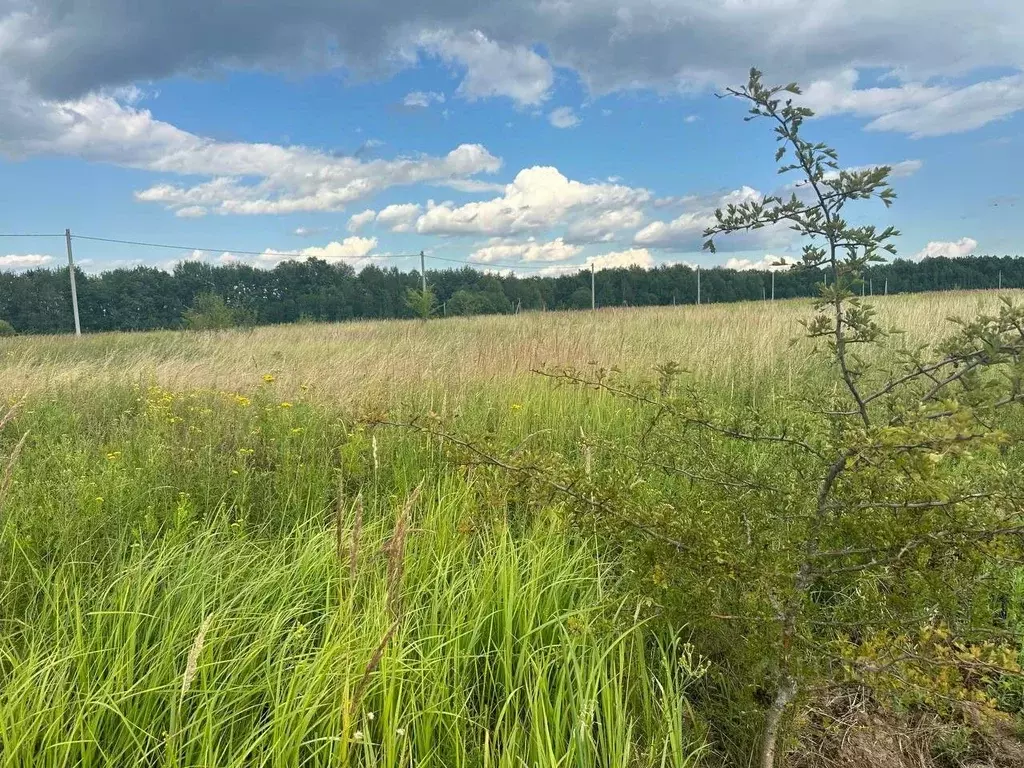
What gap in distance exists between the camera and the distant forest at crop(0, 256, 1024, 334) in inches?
1983

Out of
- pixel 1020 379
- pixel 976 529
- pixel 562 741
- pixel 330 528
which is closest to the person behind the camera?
pixel 1020 379

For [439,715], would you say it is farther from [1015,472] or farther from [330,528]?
[1015,472]

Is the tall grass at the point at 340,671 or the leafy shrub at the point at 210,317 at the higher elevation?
the leafy shrub at the point at 210,317

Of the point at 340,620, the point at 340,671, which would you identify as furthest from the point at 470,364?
the point at 340,671

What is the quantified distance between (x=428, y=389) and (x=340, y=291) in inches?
2138

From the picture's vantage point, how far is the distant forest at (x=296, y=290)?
165 ft

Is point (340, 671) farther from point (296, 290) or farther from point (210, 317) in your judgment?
point (296, 290)

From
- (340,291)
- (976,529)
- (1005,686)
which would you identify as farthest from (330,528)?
(340,291)

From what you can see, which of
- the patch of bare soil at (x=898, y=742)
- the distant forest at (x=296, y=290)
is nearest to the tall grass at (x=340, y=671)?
the patch of bare soil at (x=898, y=742)

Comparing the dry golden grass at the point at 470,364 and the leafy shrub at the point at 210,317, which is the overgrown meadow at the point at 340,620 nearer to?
the dry golden grass at the point at 470,364

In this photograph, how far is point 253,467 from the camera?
327cm

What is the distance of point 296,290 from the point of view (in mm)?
57375

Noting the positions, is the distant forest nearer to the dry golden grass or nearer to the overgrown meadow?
the dry golden grass

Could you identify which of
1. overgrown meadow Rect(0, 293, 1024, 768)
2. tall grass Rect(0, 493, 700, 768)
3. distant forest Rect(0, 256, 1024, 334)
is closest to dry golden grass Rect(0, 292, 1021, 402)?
overgrown meadow Rect(0, 293, 1024, 768)
